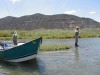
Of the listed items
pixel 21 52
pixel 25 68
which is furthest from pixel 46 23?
pixel 25 68

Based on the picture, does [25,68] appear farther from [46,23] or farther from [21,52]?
[46,23]

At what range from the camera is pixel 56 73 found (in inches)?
606

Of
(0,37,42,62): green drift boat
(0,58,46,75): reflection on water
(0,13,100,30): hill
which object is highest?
(0,13,100,30): hill

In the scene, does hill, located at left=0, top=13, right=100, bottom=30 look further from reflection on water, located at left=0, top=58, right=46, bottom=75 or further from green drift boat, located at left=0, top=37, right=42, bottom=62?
reflection on water, located at left=0, top=58, right=46, bottom=75

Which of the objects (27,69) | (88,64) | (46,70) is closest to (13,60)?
(27,69)

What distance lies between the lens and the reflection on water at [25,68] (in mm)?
16097

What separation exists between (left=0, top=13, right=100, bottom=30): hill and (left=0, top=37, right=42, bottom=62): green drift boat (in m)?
122

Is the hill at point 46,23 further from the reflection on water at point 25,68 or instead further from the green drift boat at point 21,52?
the reflection on water at point 25,68

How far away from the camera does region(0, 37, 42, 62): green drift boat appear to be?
18.9m

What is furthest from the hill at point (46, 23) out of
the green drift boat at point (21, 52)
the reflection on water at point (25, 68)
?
the reflection on water at point (25, 68)

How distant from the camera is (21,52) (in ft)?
63.1

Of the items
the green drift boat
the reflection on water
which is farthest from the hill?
the reflection on water

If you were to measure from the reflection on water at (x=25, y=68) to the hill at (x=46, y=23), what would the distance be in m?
122

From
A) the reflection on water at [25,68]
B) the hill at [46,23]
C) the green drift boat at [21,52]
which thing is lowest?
the reflection on water at [25,68]
